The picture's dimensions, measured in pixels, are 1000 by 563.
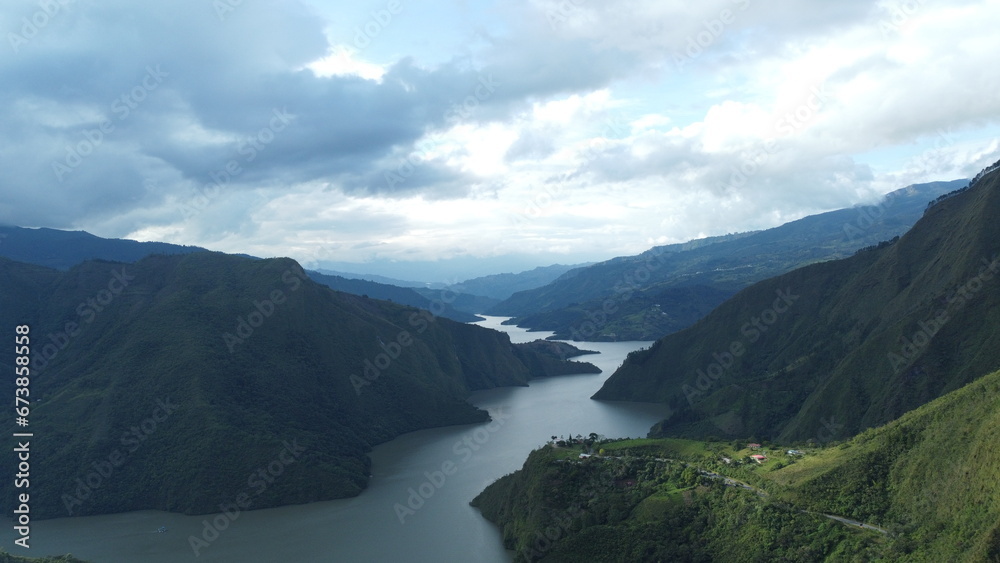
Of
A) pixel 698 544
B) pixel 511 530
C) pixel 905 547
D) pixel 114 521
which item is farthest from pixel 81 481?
pixel 905 547

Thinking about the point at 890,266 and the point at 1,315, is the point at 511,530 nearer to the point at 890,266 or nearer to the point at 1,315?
the point at 890,266
